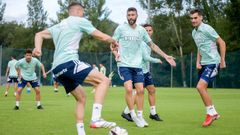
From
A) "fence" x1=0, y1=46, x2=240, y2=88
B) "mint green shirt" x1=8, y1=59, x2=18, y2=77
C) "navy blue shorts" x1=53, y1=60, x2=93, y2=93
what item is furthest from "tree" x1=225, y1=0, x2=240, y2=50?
"navy blue shorts" x1=53, y1=60, x2=93, y2=93

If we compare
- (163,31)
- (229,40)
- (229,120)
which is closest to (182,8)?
(163,31)

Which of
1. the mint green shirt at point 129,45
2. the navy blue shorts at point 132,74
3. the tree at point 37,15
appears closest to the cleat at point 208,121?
the navy blue shorts at point 132,74

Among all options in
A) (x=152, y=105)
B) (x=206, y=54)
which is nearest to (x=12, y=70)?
(x=152, y=105)

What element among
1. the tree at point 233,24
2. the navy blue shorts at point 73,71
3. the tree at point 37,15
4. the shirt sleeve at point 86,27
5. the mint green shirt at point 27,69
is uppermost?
the tree at point 37,15

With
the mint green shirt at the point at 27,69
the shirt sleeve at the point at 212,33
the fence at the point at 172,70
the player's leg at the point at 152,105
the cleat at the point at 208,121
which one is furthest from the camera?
the fence at the point at 172,70

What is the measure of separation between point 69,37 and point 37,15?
267 feet

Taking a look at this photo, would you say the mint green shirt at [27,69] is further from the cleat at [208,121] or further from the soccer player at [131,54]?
the cleat at [208,121]

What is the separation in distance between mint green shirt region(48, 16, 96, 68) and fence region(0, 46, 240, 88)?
36.6 m

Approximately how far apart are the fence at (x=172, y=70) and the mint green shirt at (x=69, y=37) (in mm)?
36623

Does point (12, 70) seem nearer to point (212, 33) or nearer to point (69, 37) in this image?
point (212, 33)

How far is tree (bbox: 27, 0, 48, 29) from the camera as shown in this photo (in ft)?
282

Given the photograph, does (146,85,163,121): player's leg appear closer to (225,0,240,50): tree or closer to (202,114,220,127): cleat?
(202,114,220,127): cleat

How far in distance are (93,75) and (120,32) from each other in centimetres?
318

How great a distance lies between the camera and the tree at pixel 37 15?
85.9 m
